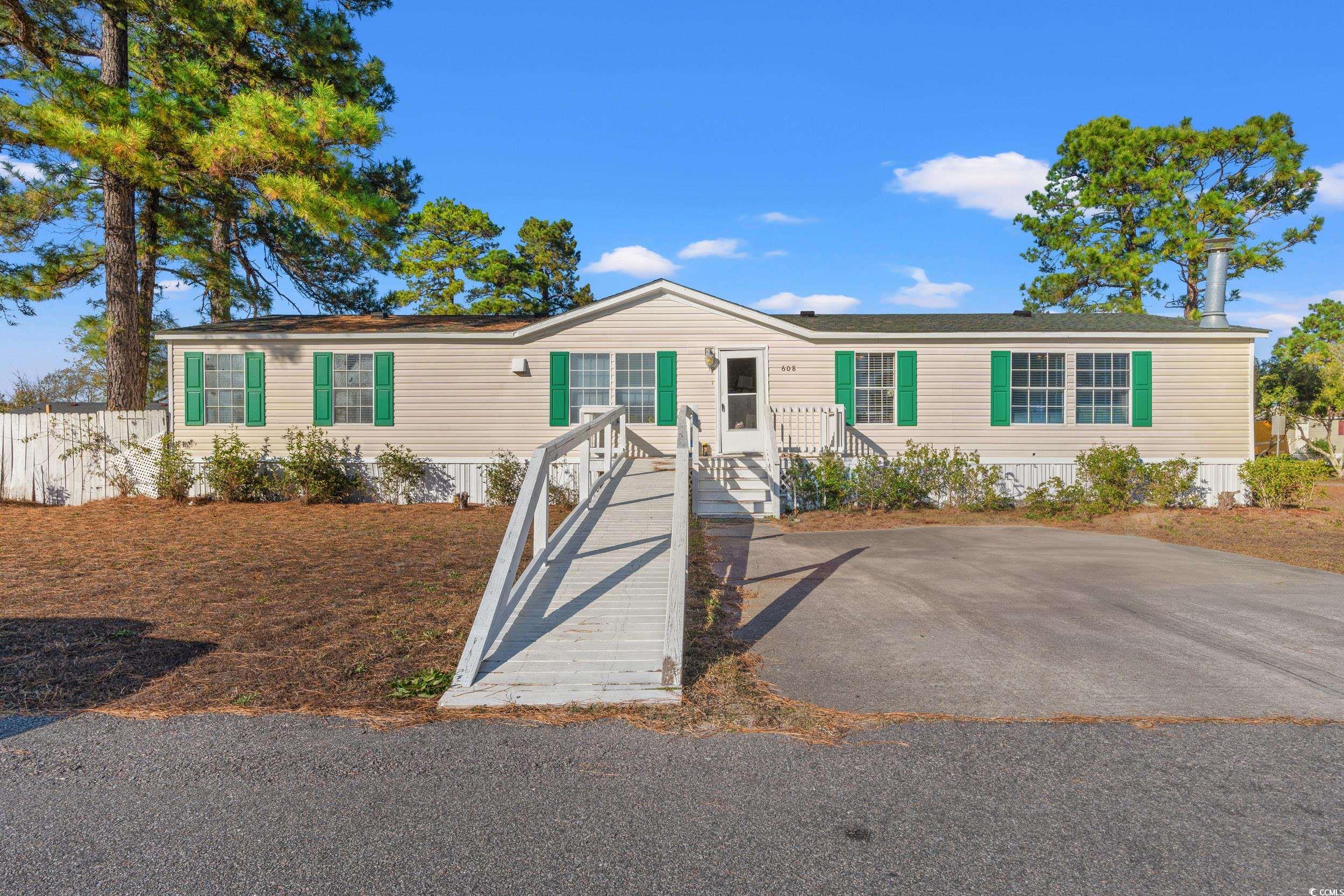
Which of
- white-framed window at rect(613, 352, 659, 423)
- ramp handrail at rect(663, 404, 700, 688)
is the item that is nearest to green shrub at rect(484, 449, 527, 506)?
white-framed window at rect(613, 352, 659, 423)

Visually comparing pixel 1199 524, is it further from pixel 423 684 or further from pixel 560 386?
pixel 423 684

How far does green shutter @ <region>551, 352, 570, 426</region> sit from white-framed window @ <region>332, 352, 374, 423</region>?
3.31 metres

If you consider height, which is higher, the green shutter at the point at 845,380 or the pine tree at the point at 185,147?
the pine tree at the point at 185,147

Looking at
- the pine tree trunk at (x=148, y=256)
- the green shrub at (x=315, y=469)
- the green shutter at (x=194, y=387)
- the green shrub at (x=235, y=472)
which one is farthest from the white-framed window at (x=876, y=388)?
the pine tree trunk at (x=148, y=256)

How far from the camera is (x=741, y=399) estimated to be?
43.6 ft

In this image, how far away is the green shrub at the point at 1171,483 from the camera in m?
12.3

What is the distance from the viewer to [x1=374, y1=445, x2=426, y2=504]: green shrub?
1285 cm

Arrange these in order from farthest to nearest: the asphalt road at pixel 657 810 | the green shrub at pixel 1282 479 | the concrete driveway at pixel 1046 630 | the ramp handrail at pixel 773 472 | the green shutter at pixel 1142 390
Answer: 1. the green shutter at pixel 1142 390
2. the green shrub at pixel 1282 479
3. the ramp handrail at pixel 773 472
4. the concrete driveway at pixel 1046 630
5. the asphalt road at pixel 657 810

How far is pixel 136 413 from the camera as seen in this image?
13.2m

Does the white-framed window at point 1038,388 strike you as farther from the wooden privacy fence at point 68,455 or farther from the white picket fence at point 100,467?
the wooden privacy fence at point 68,455

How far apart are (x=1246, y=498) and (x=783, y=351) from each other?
338 inches

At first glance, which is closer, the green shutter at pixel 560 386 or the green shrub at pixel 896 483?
the green shrub at pixel 896 483

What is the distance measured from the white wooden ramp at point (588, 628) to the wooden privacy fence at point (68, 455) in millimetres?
10606

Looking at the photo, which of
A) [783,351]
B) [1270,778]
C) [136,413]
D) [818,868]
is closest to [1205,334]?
[783,351]
